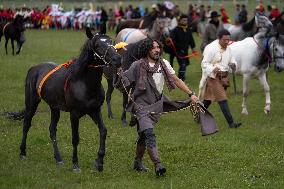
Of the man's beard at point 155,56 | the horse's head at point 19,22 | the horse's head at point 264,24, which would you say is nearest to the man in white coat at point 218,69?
the horse's head at point 264,24

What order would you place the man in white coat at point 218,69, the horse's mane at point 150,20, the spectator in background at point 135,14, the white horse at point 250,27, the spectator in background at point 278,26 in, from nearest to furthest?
the man in white coat at point 218,69 < the white horse at point 250,27 < the spectator in background at point 278,26 < the horse's mane at point 150,20 < the spectator in background at point 135,14

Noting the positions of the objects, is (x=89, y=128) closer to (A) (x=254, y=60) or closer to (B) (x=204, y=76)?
(B) (x=204, y=76)

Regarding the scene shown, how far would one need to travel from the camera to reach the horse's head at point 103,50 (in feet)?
28.3

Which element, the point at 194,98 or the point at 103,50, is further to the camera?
the point at 194,98

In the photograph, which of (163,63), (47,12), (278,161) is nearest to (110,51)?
(163,63)

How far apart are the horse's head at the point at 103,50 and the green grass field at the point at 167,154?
66.5 inches

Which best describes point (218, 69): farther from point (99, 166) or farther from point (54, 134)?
point (99, 166)

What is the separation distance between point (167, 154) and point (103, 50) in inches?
104

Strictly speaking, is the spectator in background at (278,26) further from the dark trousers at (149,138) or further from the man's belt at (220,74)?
the dark trousers at (149,138)

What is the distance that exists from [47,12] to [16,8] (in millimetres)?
17360

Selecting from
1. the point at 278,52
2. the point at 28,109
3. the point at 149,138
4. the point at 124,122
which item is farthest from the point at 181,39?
the point at 149,138

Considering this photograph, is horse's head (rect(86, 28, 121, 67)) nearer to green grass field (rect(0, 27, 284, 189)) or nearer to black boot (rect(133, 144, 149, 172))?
black boot (rect(133, 144, 149, 172))

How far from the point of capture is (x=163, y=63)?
914 cm

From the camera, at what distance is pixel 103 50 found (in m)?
8.80
